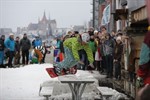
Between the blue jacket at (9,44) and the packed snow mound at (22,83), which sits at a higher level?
the blue jacket at (9,44)

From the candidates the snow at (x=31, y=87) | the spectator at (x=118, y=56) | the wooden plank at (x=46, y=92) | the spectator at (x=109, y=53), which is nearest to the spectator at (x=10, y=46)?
the snow at (x=31, y=87)

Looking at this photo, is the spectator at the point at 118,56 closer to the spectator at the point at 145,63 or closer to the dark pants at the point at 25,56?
the spectator at the point at 145,63

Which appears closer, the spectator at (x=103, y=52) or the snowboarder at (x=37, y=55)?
the spectator at (x=103, y=52)

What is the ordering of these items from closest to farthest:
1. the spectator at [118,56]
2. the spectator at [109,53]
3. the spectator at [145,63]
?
the spectator at [145,63] < the spectator at [118,56] < the spectator at [109,53]

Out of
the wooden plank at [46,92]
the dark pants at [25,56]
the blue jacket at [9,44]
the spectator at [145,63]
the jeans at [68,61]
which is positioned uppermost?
the spectator at [145,63]

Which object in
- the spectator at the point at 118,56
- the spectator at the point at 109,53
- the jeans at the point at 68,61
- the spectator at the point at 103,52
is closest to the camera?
the jeans at the point at 68,61

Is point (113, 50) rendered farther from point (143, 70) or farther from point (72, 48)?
point (143, 70)

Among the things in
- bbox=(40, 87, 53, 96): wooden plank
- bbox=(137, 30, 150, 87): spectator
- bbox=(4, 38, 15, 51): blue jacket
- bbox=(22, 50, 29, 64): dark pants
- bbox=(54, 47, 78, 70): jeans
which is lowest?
bbox=(22, 50, 29, 64): dark pants

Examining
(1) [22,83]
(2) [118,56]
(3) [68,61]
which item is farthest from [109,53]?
(3) [68,61]

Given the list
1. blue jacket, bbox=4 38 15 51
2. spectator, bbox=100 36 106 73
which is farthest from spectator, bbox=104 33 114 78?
blue jacket, bbox=4 38 15 51

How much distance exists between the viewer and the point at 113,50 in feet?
49.8

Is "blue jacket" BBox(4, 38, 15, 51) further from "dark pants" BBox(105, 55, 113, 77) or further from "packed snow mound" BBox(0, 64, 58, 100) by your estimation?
"dark pants" BBox(105, 55, 113, 77)

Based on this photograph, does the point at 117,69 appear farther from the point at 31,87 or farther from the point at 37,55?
the point at 37,55

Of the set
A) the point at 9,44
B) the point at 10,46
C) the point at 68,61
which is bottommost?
the point at 10,46
